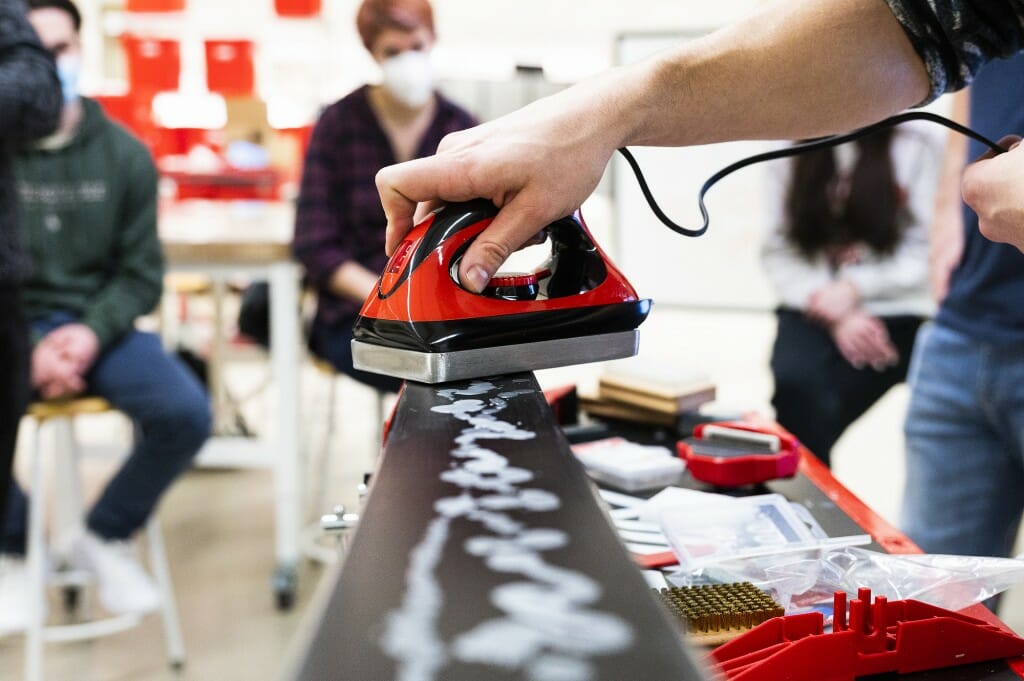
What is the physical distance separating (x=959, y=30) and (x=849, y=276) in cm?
128

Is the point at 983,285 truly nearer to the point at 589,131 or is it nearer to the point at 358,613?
the point at 589,131

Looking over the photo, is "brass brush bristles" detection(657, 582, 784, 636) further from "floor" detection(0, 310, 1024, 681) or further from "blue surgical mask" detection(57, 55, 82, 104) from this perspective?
"blue surgical mask" detection(57, 55, 82, 104)

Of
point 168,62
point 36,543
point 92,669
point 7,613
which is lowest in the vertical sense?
point 92,669

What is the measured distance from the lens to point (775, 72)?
33.1 inches

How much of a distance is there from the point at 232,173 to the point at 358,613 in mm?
3575

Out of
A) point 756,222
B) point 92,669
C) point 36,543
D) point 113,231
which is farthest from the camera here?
point 756,222

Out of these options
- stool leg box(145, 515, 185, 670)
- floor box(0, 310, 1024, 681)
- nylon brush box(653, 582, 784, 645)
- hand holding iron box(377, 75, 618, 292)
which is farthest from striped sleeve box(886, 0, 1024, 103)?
stool leg box(145, 515, 185, 670)

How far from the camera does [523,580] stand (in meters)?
0.42

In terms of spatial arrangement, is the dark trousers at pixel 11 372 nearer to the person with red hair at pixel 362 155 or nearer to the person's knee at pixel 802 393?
the person with red hair at pixel 362 155

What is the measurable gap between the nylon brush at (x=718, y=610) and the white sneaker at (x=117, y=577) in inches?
71.5

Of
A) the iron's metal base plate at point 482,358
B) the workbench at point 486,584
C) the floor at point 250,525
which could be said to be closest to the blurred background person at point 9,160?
the floor at point 250,525

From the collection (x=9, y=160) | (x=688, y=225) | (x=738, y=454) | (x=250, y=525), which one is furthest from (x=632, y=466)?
(x=688, y=225)

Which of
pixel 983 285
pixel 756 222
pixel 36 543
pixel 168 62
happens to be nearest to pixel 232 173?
pixel 168 62

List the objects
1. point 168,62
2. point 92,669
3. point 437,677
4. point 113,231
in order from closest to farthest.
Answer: point 437,677 < point 92,669 < point 113,231 < point 168,62
